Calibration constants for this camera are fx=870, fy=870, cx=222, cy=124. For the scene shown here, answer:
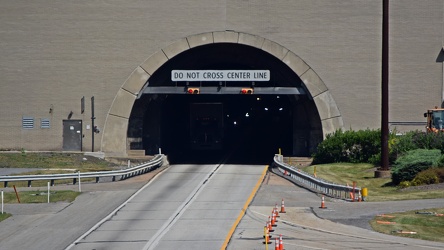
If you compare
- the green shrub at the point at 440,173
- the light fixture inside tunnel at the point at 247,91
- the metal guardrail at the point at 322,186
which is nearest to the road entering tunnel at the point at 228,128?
the light fixture inside tunnel at the point at 247,91

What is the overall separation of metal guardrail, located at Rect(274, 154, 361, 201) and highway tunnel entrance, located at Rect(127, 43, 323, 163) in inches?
389

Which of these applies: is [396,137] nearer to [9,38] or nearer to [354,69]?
[354,69]

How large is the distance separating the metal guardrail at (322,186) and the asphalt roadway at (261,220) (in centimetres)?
78

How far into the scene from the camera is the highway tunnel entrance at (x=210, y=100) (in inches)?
2346

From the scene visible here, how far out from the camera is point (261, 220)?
32.1 meters

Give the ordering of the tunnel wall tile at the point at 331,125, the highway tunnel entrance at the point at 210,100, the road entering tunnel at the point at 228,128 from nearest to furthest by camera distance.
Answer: the tunnel wall tile at the point at 331,125 → the highway tunnel entrance at the point at 210,100 → the road entering tunnel at the point at 228,128

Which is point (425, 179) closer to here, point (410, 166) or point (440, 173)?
point (440, 173)

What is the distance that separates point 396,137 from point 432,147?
4.71 m

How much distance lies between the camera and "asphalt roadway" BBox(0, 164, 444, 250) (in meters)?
27.2

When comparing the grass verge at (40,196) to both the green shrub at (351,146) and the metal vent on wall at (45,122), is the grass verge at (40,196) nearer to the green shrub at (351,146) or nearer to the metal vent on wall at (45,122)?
the metal vent on wall at (45,122)

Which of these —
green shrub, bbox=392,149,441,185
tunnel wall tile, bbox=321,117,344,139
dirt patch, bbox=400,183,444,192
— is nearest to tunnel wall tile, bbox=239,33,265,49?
tunnel wall tile, bbox=321,117,344,139

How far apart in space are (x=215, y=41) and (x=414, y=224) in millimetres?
30254

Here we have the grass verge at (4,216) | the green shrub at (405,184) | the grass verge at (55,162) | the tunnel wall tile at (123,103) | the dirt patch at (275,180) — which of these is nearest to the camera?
the grass verge at (4,216)

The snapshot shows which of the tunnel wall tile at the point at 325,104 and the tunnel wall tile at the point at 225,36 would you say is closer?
the tunnel wall tile at the point at 225,36
